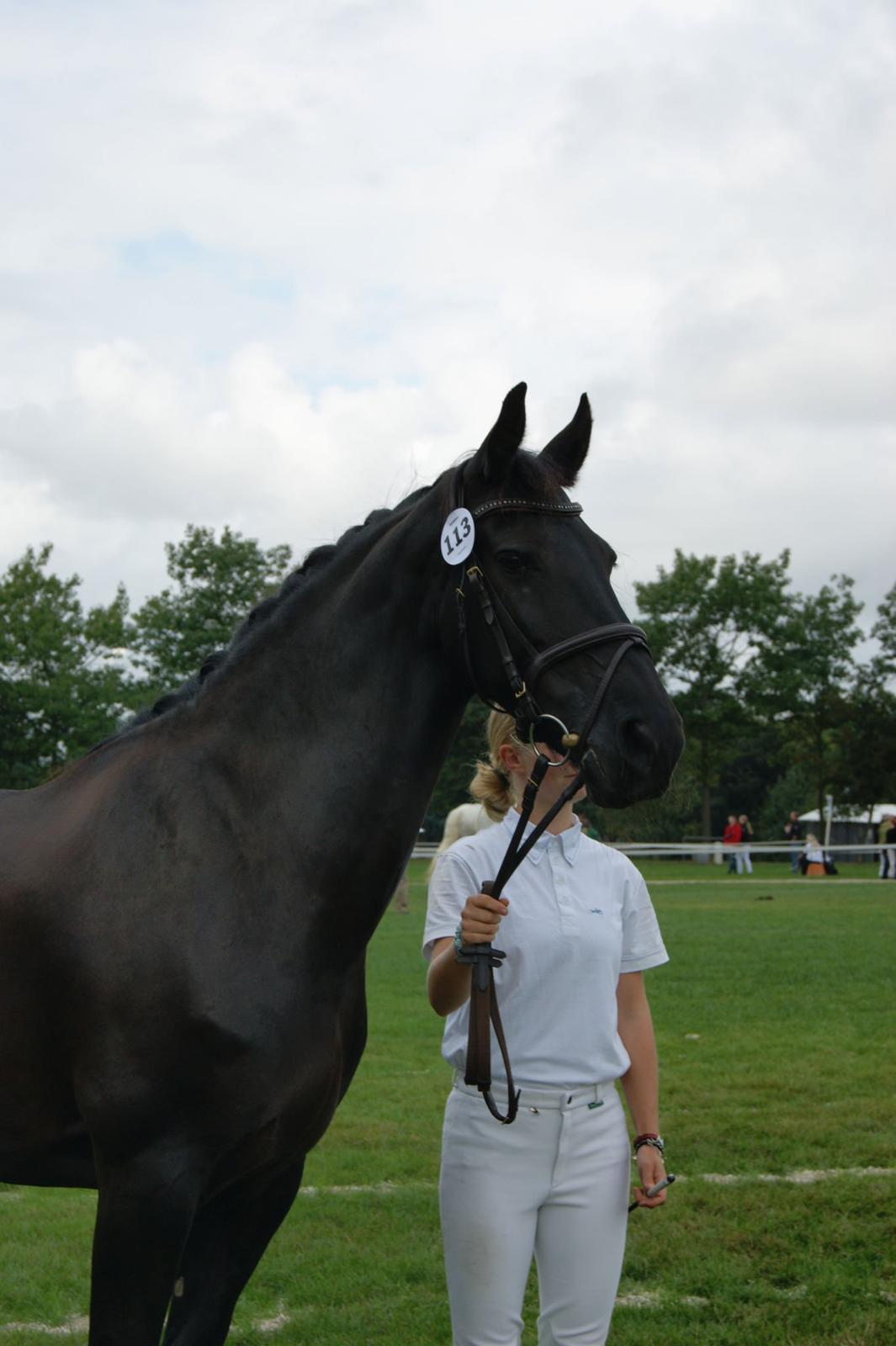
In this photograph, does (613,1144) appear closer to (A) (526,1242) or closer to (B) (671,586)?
(A) (526,1242)

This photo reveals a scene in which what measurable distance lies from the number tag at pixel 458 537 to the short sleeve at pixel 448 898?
3.24 ft

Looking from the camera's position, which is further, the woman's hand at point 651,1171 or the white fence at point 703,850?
the white fence at point 703,850

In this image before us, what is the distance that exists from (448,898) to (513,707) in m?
0.82

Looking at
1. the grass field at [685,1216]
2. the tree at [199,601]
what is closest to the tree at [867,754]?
the tree at [199,601]

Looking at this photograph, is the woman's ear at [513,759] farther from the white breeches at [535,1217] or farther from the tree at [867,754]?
Answer: the tree at [867,754]

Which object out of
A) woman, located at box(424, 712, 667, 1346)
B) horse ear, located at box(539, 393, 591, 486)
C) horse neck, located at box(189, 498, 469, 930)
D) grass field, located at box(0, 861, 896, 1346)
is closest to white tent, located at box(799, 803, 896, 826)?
grass field, located at box(0, 861, 896, 1346)

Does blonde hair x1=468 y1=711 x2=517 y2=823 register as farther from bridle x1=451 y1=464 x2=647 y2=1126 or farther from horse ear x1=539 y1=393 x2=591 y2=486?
horse ear x1=539 y1=393 x2=591 y2=486

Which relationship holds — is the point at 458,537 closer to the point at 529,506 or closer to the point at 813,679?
the point at 529,506

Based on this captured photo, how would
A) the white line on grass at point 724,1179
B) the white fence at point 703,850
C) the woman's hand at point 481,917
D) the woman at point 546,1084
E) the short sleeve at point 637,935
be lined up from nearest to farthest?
the woman's hand at point 481,917, the woman at point 546,1084, the short sleeve at point 637,935, the white line on grass at point 724,1179, the white fence at point 703,850

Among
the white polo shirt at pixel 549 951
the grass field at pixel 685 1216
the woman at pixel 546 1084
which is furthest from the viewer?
the grass field at pixel 685 1216

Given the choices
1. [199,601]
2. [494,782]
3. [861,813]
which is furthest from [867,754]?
[494,782]

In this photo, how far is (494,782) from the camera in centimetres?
387

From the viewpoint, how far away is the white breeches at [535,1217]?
10.3ft

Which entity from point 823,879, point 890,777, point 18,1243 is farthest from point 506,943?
point 890,777
